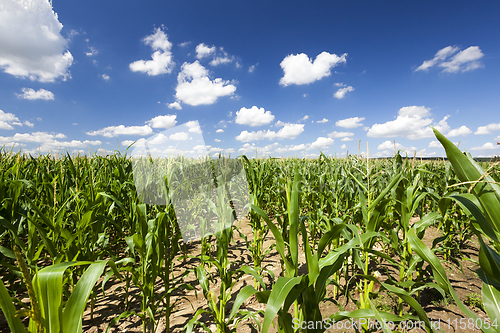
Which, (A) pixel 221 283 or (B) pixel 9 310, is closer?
(B) pixel 9 310

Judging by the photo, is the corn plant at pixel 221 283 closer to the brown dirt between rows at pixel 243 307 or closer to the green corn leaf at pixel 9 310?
the brown dirt between rows at pixel 243 307

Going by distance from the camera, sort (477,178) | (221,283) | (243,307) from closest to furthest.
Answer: (477,178) < (221,283) < (243,307)

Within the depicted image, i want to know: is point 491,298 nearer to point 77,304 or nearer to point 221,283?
point 221,283

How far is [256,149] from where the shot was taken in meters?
3.59

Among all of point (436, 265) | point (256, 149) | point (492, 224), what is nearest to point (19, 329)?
point (436, 265)

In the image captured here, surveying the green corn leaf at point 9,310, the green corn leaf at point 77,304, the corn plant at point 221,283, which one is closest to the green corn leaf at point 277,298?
the corn plant at point 221,283

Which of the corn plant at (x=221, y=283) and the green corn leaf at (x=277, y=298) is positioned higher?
the green corn leaf at (x=277, y=298)

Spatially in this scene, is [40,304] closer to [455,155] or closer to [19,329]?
[19,329]

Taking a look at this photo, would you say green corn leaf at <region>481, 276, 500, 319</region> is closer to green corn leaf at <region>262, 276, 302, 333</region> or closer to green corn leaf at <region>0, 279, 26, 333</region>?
green corn leaf at <region>262, 276, 302, 333</region>

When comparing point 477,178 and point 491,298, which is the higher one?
point 477,178

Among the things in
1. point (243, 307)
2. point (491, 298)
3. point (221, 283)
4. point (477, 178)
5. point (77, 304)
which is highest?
point (477, 178)

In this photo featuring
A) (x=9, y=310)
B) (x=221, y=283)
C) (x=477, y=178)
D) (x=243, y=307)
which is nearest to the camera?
(x=9, y=310)

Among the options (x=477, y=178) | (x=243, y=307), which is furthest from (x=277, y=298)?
(x=243, y=307)

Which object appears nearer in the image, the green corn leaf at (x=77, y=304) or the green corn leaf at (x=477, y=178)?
the green corn leaf at (x=77, y=304)
